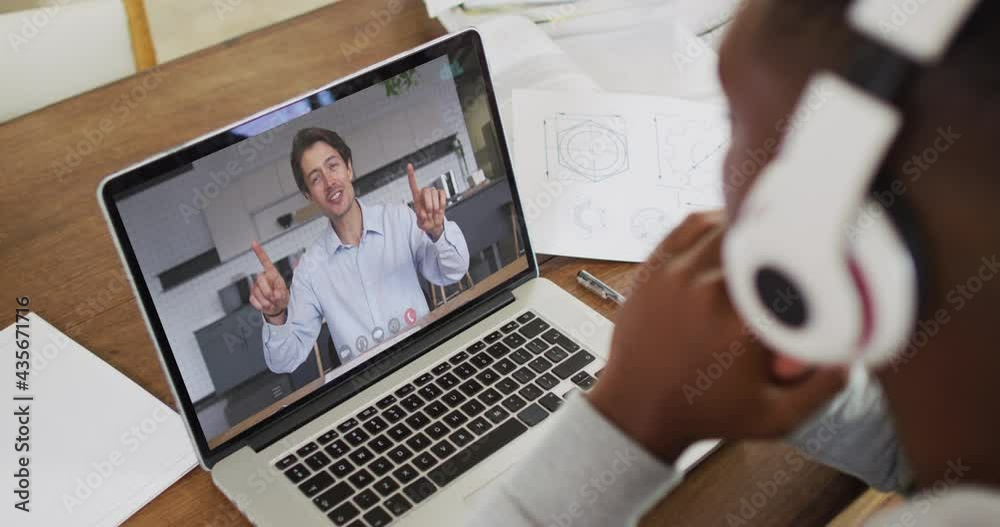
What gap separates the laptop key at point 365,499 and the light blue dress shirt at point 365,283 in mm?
112

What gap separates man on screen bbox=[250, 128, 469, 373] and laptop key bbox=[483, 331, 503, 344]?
54mm

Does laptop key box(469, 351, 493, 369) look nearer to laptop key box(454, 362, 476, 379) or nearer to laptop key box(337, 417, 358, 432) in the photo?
laptop key box(454, 362, 476, 379)

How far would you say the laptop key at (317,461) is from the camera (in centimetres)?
71

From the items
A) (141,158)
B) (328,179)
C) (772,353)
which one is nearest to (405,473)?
(328,179)

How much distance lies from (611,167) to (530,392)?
0.27 meters

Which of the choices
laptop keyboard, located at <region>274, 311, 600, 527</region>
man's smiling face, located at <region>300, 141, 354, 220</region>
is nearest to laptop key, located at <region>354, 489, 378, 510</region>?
laptop keyboard, located at <region>274, 311, 600, 527</region>

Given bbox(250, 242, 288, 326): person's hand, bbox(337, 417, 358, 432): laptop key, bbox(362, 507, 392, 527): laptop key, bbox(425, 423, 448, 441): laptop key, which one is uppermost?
bbox(250, 242, 288, 326): person's hand

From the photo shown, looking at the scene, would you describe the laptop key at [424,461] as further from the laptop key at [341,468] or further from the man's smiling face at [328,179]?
the man's smiling face at [328,179]

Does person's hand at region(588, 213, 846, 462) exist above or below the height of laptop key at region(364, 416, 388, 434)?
above

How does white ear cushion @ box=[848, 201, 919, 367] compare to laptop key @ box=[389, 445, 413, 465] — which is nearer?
white ear cushion @ box=[848, 201, 919, 367]

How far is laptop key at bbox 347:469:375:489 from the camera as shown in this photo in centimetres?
69

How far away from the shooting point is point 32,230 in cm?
92

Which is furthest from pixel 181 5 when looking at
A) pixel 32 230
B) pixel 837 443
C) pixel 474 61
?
pixel 837 443

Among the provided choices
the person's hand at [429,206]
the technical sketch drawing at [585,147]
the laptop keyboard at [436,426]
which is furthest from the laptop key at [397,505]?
the technical sketch drawing at [585,147]
